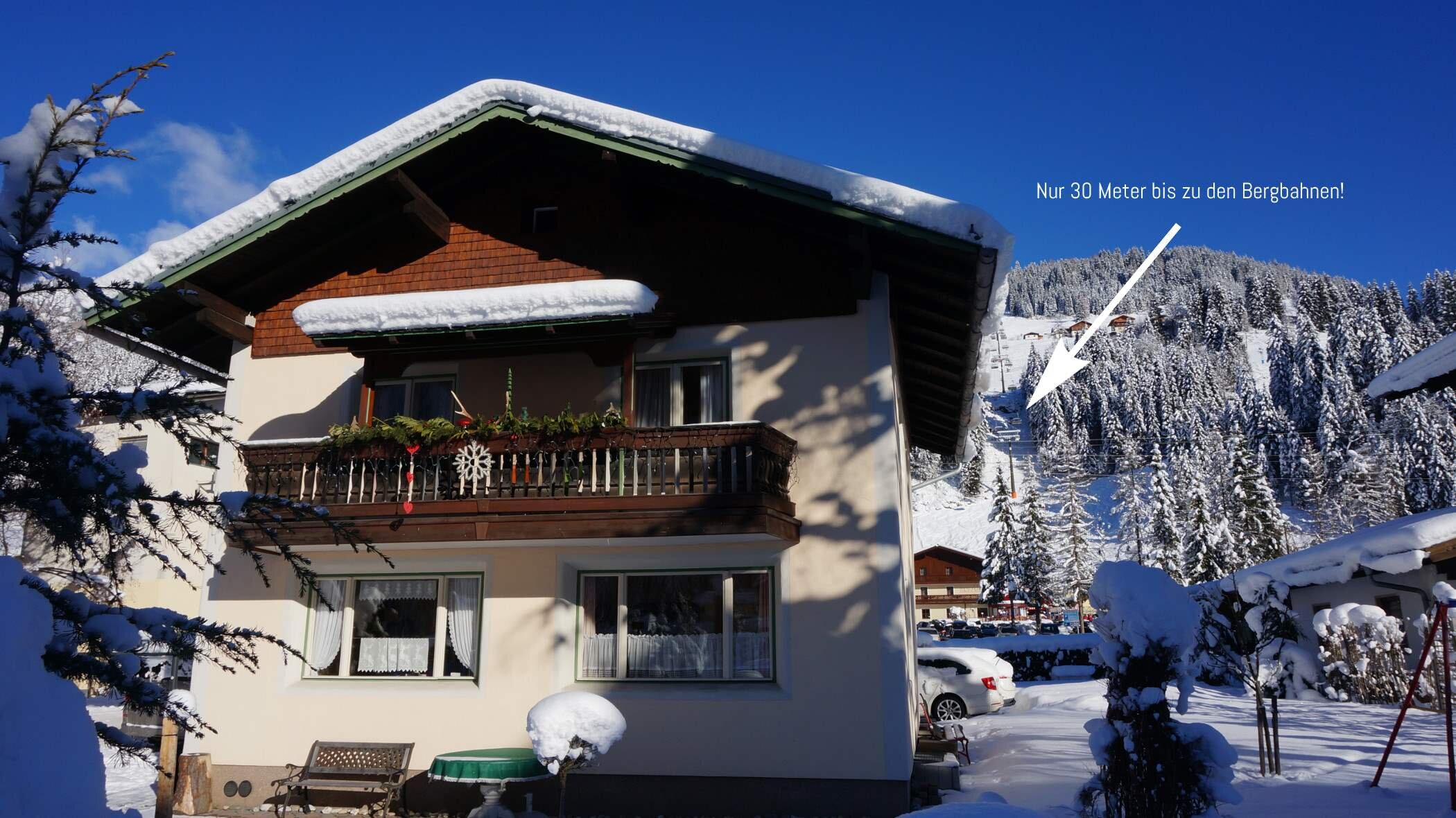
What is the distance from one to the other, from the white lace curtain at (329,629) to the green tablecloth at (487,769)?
11.9 feet

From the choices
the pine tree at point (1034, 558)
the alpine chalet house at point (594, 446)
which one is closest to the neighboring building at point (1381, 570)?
the alpine chalet house at point (594, 446)

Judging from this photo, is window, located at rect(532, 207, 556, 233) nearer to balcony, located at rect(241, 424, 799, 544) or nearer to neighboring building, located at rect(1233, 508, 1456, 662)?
balcony, located at rect(241, 424, 799, 544)

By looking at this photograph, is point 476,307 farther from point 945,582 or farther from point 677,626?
point 945,582

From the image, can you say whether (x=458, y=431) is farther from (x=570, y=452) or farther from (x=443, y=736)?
(x=443, y=736)

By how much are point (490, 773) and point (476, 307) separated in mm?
6010

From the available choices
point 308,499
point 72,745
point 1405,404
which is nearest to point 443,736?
point 308,499

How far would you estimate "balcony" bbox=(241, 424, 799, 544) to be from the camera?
1156 centimetres

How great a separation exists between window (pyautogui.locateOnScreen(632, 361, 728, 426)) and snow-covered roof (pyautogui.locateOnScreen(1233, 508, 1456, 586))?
10.6m

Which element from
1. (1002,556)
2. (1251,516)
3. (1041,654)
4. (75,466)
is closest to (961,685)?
(1041,654)

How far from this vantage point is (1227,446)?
99.3m

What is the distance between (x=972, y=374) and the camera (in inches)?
617

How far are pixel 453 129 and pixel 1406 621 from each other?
22.6 metres

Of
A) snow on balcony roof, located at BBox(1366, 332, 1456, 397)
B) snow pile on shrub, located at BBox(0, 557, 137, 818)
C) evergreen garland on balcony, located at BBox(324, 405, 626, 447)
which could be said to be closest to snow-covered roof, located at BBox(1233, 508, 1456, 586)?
snow on balcony roof, located at BBox(1366, 332, 1456, 397)

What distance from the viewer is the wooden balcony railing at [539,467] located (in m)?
11.7
